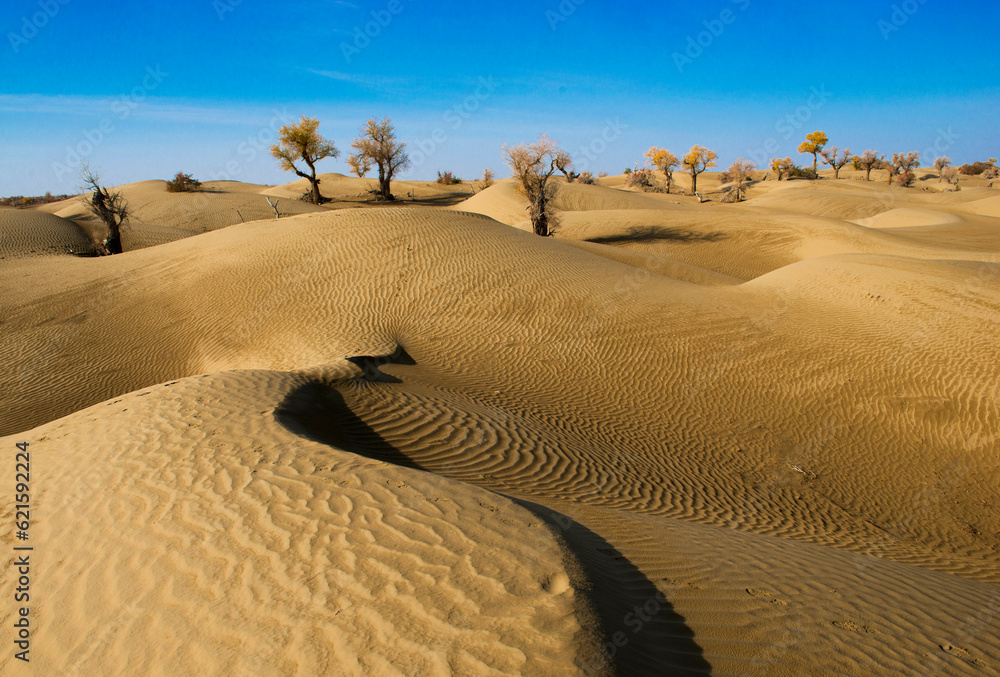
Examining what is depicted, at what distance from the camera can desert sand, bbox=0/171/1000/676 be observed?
118 inches

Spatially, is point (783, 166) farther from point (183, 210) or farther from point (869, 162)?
point (183, 210)

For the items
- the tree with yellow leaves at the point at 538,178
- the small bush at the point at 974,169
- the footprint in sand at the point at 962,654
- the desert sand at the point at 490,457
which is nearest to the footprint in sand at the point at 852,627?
the desert sand at the point at 490,457

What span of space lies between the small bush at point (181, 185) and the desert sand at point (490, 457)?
2406 cm

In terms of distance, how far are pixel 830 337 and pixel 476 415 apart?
8129mm

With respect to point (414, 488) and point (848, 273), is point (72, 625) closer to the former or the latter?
point (414, 488)

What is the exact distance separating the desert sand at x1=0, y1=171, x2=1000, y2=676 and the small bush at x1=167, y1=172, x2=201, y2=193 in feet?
78.9

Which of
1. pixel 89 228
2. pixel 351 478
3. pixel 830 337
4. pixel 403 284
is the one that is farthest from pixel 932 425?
pixel 89 228

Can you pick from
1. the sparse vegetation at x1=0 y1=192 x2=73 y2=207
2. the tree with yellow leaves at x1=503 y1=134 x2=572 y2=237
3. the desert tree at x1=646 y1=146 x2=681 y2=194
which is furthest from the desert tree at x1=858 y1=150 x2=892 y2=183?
the sparse vegetation at x1=0 y1=192 x2=73 y2=207

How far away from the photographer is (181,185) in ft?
129

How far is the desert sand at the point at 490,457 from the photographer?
118 inches

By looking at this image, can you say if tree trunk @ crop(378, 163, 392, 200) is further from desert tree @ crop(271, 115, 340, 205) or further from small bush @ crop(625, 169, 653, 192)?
small bush @ crop(625, 169, 653, 192)

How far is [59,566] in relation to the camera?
357cm

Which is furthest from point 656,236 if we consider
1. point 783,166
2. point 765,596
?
point 783,166

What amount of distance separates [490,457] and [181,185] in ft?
140
